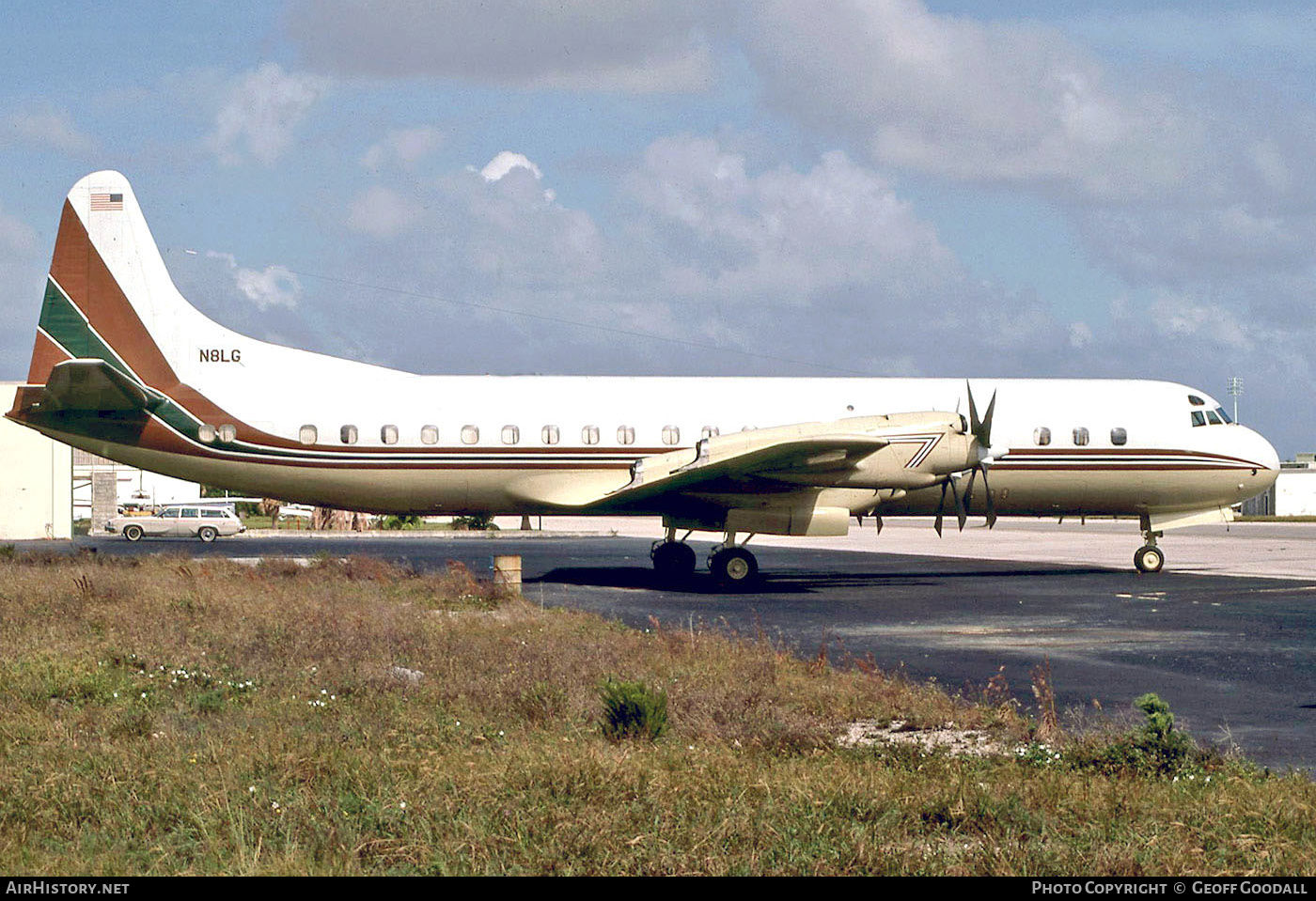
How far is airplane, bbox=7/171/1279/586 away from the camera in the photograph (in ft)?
85.0

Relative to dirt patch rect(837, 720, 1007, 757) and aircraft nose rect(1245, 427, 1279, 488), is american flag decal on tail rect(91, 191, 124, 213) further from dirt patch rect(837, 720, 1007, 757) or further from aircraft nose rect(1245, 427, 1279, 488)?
aircraft nose rect(1245, 427, 1279, 488)

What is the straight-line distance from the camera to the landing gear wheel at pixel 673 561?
29.6 m

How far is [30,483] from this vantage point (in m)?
54.1

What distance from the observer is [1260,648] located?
1727 cm

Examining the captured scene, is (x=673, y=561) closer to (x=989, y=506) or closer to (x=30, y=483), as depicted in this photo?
(x=989, y=506)

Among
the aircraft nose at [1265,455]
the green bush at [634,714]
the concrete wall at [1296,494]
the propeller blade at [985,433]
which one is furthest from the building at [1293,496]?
the green bush at [634,714]

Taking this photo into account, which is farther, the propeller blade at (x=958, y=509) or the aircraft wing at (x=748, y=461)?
the propeller blade at (x=958, y=509)

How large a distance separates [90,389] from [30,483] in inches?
1313

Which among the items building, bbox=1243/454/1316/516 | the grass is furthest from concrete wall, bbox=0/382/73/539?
building, bbox=1243/454/1316/516

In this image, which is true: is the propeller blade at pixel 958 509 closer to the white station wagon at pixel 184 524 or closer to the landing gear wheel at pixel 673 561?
the landing gear wheel at pixel 673 561

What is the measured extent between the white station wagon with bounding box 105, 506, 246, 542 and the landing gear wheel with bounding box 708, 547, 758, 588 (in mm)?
35235

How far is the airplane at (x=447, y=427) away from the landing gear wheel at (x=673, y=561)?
1519mm
